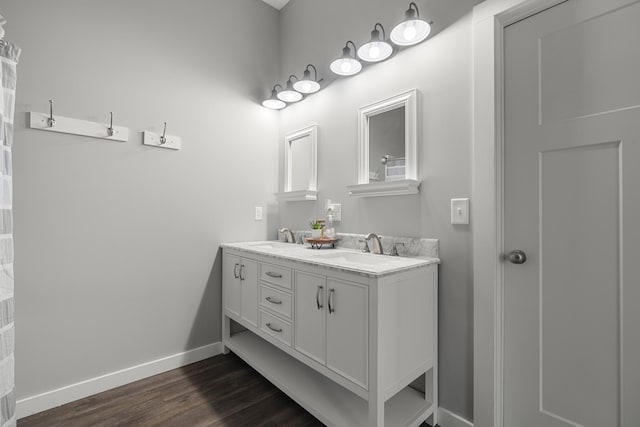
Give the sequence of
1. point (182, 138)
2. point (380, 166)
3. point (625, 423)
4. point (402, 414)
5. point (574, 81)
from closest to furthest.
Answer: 1. point (625, 423)
2. point (574, 81)
3. point (402, 414)
4. point (380, 166)
5. point (182, 138)

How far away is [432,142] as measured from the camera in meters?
1.68

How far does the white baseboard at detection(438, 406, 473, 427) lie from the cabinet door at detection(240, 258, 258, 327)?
119 centimetres

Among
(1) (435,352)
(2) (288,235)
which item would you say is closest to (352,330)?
(1) (435,352)

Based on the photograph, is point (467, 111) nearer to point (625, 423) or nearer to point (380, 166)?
point (380, 166)

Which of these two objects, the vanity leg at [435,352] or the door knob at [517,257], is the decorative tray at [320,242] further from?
the door knob at [517,257]

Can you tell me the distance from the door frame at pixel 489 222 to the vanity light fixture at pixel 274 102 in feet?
5.25

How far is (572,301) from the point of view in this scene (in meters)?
1.25

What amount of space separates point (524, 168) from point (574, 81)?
383 millimetres

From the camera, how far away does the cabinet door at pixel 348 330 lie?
131 centimetres

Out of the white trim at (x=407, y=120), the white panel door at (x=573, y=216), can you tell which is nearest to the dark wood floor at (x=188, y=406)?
the white panel door at (x=573, y=216)

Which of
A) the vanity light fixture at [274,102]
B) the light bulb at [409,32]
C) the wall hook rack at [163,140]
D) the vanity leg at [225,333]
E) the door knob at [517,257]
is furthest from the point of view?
the vanity light fixture at [274,102]

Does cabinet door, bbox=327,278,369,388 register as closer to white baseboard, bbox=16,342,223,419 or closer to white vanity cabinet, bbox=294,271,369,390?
white vanity cabinet, bbox=294,271,369,390

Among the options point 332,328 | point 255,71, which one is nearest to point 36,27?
point 255,71

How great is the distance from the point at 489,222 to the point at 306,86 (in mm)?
1669
